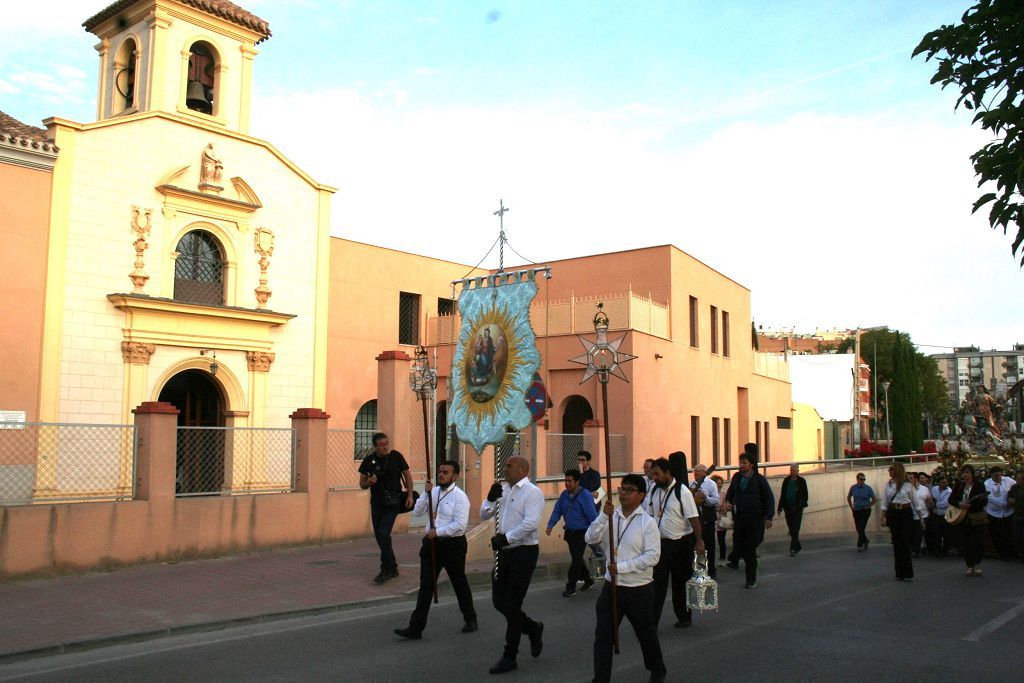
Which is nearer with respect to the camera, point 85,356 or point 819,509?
point 85,356

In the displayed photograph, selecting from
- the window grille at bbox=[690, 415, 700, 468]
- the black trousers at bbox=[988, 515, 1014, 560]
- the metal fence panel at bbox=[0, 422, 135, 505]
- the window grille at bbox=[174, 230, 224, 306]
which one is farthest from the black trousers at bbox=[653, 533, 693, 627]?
the window grille at bbox=[690, 415, 700, 468]

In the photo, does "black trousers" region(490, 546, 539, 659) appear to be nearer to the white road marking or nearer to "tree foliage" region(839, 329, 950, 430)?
the white road marking

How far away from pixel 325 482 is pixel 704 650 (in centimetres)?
920

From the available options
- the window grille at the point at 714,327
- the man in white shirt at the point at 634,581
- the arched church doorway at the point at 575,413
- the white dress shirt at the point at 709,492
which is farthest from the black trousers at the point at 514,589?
the window grille at the point at 714,327

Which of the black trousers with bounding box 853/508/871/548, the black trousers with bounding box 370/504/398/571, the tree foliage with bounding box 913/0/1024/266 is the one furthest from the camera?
the black trousers with bounding box 853/508/871/548

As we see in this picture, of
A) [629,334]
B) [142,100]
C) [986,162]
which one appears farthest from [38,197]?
[986,162]

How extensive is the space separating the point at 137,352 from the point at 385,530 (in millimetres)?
10768

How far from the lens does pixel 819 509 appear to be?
2428 centimetres

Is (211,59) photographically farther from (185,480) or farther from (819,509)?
(819,509)

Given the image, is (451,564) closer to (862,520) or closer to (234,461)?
(234,461)

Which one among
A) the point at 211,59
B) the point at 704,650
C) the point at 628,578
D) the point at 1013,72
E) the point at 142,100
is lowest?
the point at 704,650

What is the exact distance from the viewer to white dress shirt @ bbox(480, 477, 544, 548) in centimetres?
832

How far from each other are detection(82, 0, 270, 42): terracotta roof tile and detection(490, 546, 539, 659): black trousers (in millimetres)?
18826

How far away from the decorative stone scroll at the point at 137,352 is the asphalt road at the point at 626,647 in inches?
463
